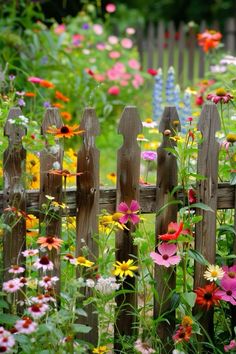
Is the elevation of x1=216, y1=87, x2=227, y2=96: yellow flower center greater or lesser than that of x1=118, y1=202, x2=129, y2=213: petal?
greater

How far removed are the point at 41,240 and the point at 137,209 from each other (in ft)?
1.41

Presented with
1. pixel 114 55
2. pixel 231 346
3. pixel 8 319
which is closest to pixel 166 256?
pixel 231 346

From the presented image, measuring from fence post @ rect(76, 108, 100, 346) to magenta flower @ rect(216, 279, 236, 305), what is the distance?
502 millimetres

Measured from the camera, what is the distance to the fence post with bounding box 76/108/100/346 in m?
2.99

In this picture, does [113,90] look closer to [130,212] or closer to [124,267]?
[130,212]

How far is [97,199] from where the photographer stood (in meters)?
3.04

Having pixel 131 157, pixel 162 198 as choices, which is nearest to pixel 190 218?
pixel 162 198

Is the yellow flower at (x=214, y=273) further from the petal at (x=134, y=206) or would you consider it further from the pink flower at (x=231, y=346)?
the petal at (x=134, y=206)

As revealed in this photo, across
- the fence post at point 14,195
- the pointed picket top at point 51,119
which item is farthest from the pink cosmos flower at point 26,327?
the pointed picket top at point 51,119

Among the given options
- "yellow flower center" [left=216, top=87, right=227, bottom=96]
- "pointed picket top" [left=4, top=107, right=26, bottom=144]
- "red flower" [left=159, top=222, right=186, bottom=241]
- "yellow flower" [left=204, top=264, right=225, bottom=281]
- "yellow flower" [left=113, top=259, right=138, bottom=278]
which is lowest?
"yellow flower" [left=204, top=264, right=225, bottom=281]

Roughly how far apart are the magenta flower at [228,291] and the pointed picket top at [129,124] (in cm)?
67

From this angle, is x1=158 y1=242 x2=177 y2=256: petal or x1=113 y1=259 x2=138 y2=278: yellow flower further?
x1=158 y1=242 x2=177 y2=256: petal

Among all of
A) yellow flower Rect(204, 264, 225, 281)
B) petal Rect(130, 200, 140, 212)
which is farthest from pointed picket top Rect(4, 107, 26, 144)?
yellow flower Rect(204, 264, 225, 281)

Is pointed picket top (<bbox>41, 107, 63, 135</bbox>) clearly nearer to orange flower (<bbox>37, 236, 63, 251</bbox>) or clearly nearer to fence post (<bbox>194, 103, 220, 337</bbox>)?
orange flower (<bbox>37, 236, 63, 251</bbox>)
